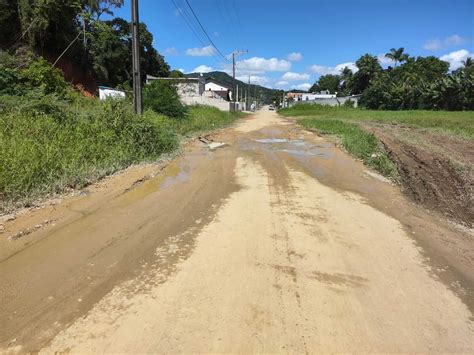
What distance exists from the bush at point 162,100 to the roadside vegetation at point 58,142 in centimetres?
696

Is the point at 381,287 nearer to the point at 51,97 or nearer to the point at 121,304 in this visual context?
the point at 121,304

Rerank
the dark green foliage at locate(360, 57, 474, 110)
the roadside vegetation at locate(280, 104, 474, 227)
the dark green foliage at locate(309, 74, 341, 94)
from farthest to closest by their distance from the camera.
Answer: the dark green foliage at locate(309, 74, 341, 94), the dark green foliage at locate(360, 57, 474, 110), the roadside vegetation at locate(280, 104, 474, 227)

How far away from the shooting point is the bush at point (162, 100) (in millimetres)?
22828

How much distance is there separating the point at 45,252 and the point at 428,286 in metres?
4.46

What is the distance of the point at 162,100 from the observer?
75.8 feet

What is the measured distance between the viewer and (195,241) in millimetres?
5438

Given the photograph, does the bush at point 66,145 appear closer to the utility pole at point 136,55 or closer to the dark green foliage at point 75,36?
the utility pole at point 136,55

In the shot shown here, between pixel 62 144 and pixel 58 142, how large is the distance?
0.34 ft

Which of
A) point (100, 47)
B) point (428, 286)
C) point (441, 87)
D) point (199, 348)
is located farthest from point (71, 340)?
point (441, 87)

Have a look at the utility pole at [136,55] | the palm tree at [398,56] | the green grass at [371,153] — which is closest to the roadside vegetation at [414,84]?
the palm tree at [398,56]

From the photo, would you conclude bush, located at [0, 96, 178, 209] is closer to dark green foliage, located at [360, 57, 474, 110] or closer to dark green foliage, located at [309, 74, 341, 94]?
dark green foliage, located at [360, 57, 474, 110]

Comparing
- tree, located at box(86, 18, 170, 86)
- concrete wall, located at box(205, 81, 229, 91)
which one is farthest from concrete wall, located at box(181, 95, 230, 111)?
concrete wall, located at box(205, 81, 229, 91)

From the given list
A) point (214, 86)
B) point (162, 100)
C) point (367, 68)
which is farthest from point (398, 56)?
point (162, 100)

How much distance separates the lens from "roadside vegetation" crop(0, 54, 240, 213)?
24.0ft
